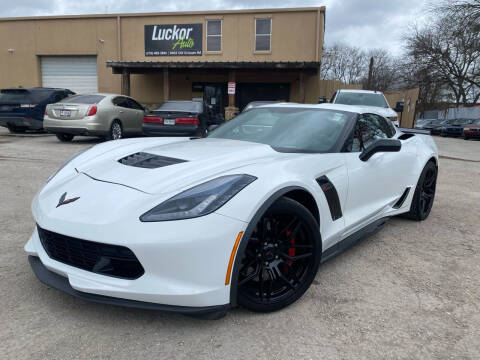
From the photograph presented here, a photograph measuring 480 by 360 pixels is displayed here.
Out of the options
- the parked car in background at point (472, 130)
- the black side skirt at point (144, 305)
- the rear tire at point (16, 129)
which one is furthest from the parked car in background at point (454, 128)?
the black side skirt at point (144, 305)

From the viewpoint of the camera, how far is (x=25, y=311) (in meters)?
2.24

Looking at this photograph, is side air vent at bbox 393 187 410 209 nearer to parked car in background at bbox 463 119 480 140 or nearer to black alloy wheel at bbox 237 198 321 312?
black alloy wheel at bbox 237 198 321 312

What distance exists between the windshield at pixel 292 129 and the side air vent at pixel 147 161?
0.81m

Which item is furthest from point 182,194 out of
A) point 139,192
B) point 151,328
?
point 151,328

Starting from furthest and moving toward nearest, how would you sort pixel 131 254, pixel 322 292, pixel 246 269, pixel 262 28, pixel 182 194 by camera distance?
1. pixel 262 28
2. pixel 322 292
3. pixel 246 269
4. pixel 182 194
5. pixel 131 254

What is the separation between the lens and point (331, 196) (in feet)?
8.83

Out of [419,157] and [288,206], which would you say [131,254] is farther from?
[419,157]

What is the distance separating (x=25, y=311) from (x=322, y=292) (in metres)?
1.89

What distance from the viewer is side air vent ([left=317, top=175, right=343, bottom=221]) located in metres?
2.63

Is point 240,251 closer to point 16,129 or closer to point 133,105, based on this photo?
point 133,105

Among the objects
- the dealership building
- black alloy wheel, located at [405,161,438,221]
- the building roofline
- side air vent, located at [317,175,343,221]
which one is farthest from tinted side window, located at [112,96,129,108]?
the building roofline

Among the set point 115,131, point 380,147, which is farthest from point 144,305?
point 115,131

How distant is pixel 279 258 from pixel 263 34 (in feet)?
60.3

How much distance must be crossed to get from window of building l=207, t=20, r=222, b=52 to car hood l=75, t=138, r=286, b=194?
17549mm
